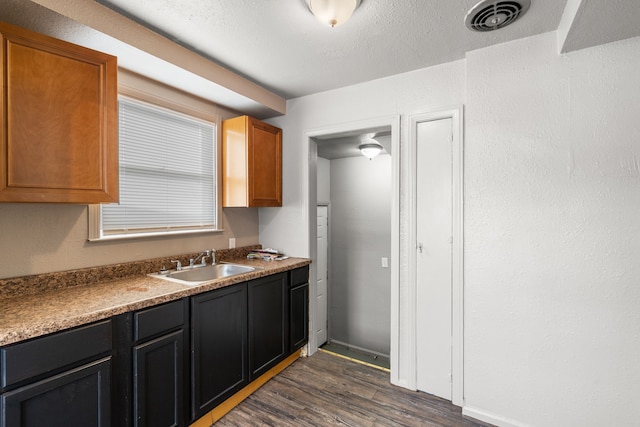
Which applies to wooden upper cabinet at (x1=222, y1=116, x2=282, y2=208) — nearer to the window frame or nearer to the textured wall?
the window frame

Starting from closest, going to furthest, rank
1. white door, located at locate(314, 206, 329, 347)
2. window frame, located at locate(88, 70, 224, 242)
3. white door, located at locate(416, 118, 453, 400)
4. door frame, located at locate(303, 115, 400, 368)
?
window frame, located at locate(88, 70, 224, 242)
white door, located at locate(416, 118, 453, 400)
door frame, located at locate(303, 115, 400, 368)
white door, located at locate(314, 206, 329, 347)

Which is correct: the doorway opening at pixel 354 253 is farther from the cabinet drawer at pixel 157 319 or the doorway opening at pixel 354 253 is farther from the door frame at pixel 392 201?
the cabinet drawer at pixel 157 319

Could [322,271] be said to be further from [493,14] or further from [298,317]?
[493,14]

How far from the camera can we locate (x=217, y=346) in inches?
80.7

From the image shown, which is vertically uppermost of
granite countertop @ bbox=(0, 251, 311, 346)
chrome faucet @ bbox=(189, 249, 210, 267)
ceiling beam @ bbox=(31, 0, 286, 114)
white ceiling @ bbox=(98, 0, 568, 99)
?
white ceiling @ bbox=(98, 0, 568, 99)

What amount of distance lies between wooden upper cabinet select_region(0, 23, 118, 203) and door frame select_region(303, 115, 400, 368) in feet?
5.46

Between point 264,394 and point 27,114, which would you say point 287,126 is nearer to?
point 27,114

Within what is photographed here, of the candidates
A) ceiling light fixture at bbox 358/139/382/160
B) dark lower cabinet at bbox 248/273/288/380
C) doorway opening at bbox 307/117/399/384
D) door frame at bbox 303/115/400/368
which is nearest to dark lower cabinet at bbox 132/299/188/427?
dark lower cabinet at bbox 248/273/288/380

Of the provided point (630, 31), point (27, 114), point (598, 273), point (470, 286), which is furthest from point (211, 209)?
point (630, 31)

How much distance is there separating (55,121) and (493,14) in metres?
2.43

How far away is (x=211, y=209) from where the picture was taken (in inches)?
113

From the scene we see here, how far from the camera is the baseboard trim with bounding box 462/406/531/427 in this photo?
200cm

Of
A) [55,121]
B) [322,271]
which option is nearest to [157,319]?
[55,121]

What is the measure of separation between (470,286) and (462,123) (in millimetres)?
1178
